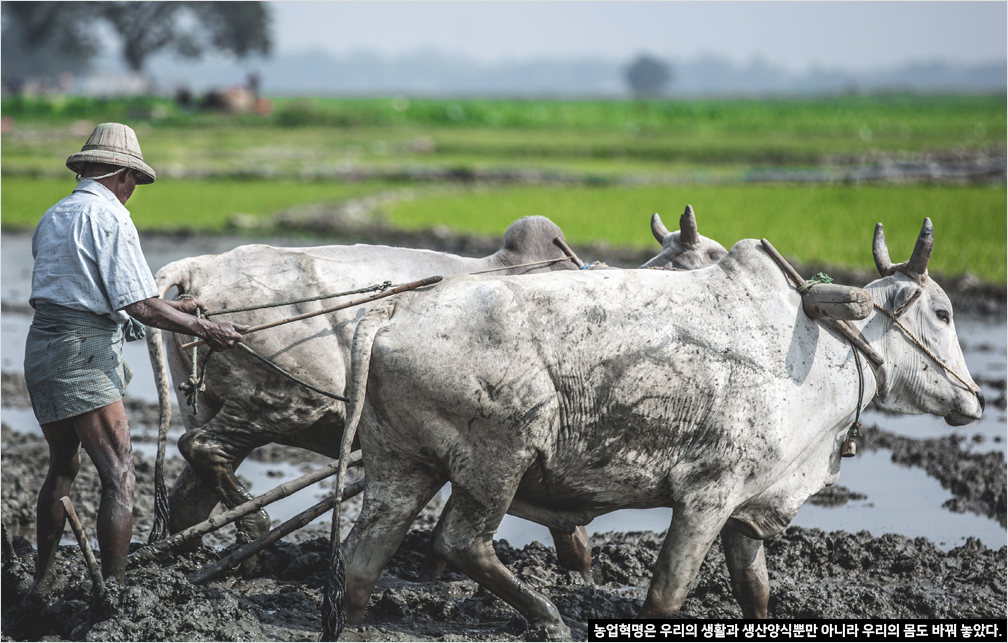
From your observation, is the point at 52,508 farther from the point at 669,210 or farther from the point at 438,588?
the point at 669,210

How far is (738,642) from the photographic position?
3.76 m

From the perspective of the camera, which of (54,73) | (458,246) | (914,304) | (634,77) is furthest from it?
(634,77)

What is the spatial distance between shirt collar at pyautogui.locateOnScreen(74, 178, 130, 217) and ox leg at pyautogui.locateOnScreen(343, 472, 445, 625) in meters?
1.42

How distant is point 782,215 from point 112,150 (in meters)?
13.9

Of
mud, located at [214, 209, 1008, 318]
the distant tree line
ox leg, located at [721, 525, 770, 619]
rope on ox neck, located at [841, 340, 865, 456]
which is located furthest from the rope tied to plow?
the distant tree line

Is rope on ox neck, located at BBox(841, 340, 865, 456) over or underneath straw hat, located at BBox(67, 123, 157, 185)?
underneath

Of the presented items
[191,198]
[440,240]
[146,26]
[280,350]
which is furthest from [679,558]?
[146,26]

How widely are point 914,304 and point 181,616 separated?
3091 mm

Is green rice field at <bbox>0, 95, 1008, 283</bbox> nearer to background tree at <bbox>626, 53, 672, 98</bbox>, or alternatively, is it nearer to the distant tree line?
the distant tree line

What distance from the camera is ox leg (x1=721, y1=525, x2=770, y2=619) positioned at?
3.92 meters

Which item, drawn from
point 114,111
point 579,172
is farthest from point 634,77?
point 579,172

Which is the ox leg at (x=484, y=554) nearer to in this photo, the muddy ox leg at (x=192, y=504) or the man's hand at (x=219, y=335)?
the man's hand at (x=219, y=335)

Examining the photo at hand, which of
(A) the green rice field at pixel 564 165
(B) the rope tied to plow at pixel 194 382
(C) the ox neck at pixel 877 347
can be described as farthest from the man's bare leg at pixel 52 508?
(A) the green rice field at pixel 564 165

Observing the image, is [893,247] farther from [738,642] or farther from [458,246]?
[738,642]
